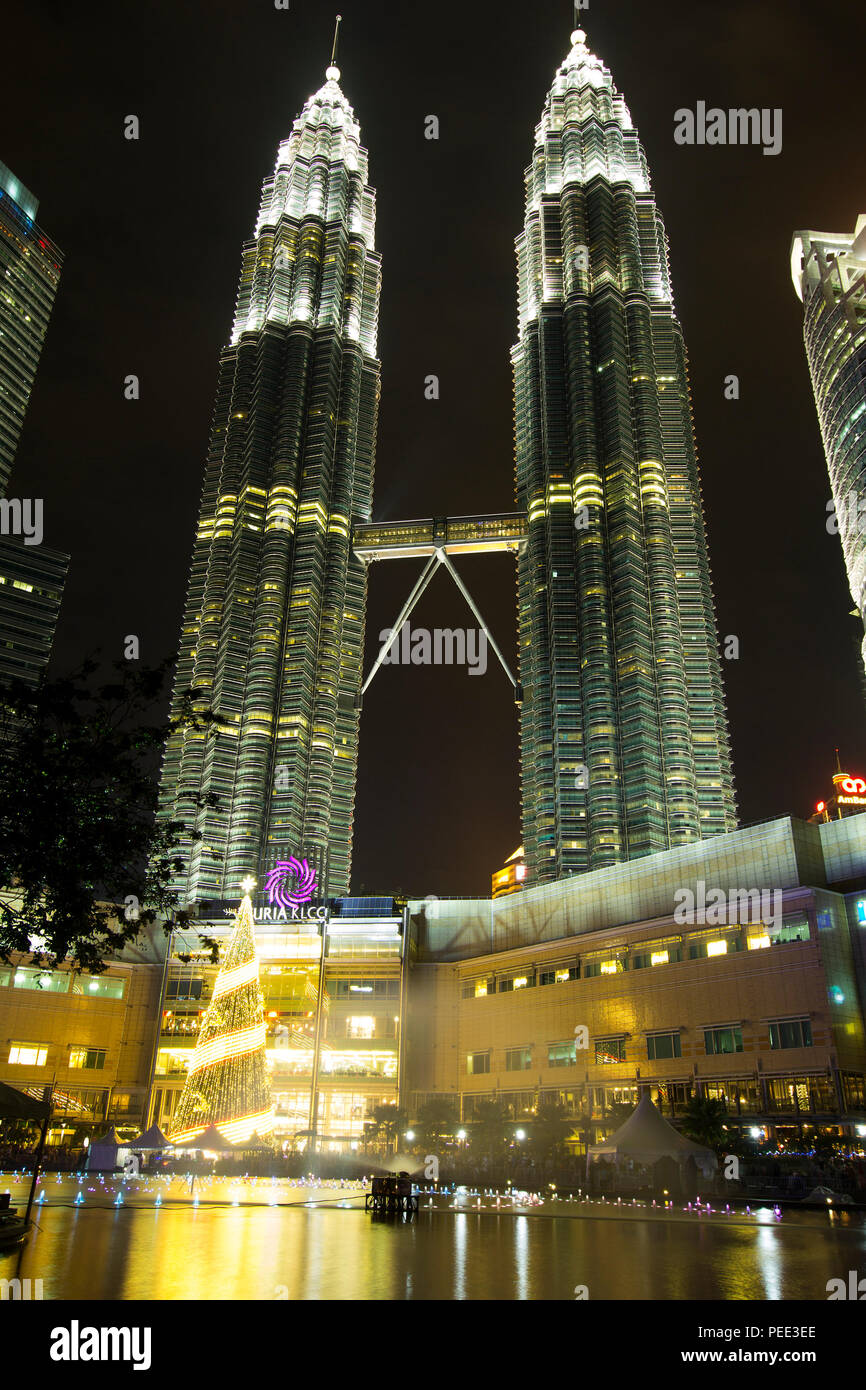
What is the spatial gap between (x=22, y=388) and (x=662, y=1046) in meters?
171

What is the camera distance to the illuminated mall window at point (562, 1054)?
2778 inches

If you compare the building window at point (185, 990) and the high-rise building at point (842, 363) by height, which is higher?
the high-rise building at point (842, 363)

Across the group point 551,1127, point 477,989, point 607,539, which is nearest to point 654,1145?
point 551,1127

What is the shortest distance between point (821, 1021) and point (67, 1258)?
48.2 m

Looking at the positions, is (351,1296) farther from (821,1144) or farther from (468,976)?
(468,976)

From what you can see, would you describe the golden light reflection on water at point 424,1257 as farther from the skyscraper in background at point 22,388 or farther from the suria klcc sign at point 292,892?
the skyscraper in background at point 22,388

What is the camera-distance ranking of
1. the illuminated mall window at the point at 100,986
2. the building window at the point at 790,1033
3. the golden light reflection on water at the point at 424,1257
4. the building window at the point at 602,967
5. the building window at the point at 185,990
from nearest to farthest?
the golden light reflection on water at the point at 424,1257 < the building window at the point at 790,1033 < the building window at the point at 602,967 < the illuminated mall window at the point at 100,986 < the building window at the point at 185,990

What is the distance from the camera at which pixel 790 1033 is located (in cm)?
5419

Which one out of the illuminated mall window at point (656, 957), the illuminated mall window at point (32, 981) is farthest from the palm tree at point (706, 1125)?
the illuminated mall window at point (32, 981)

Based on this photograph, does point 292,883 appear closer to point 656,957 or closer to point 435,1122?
point 435,1122

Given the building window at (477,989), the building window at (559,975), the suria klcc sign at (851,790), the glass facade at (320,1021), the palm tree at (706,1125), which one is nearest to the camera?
the palm tree at (706,1125)

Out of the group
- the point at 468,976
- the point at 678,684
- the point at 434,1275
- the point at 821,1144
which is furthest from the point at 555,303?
the point at 434,1275

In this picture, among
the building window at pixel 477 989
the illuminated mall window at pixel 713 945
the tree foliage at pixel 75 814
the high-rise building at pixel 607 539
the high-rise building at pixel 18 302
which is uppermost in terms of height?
the high-rise building at pixel 18 302

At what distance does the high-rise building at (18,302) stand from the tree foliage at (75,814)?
559 feet
